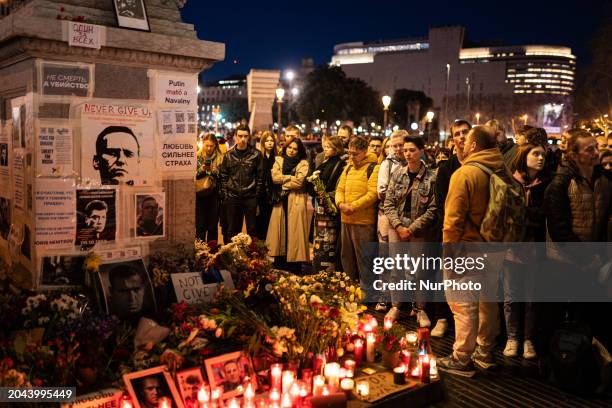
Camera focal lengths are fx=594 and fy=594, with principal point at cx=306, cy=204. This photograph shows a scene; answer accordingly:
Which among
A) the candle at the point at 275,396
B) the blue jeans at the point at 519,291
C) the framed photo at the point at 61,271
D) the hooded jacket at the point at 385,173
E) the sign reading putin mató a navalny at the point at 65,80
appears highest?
the sign reading putin mató a navalny at the point at 65,80

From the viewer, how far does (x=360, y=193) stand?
7348 millimetres

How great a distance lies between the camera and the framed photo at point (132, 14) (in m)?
5.04

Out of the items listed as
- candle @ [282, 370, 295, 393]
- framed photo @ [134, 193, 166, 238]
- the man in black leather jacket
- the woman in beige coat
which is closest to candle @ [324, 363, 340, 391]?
candle @ [282, 370, 295, 393]

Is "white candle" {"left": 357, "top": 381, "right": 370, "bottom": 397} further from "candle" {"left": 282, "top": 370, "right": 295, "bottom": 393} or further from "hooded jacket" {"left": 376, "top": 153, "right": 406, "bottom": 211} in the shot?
"hooded jacket" {"left": 376, "top": 153, "right": 406, "bottom": 211}

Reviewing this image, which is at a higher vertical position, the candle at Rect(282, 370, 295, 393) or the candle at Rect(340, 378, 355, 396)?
the candle at Rect(282, 370, 295, 393)

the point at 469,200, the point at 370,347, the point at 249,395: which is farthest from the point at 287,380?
the point at 469,200

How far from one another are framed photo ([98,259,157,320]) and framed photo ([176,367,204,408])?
104cm

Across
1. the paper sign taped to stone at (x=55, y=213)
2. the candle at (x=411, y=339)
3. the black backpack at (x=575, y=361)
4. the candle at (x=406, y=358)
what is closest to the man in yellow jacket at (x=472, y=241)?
the candle at (x=411, y=339)

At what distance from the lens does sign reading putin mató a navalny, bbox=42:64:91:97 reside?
4660mm

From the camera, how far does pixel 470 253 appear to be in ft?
17.1

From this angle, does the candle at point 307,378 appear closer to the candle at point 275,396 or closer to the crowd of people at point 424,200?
the candle at point 275,396

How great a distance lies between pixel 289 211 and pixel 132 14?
4.11 meters

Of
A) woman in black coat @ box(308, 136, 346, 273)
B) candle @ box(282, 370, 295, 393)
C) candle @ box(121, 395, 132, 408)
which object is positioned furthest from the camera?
woman in black coat @ box(308, 136, 346, 273)

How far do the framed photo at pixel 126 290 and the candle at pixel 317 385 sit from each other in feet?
5.25
